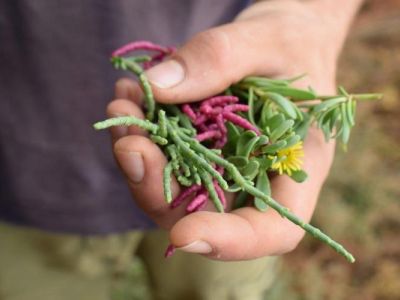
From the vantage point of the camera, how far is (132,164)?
0.71 m

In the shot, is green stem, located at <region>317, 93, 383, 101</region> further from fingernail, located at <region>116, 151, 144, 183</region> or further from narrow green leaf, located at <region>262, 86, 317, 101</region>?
fingernail, located at <region>116, 151, 144, 183</region>

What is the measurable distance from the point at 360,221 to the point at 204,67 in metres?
1.29

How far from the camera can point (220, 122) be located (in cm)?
73

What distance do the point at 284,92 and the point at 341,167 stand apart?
4.53 ft

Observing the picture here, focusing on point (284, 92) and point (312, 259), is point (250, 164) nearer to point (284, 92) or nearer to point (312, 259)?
point (284, 92)

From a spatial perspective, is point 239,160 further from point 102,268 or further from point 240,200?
point 102,268

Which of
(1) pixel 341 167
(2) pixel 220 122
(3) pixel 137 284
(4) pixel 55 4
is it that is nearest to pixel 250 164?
(2) pixel 220 122

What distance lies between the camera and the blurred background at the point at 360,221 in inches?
70.7

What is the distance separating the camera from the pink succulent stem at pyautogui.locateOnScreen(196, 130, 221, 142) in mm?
715

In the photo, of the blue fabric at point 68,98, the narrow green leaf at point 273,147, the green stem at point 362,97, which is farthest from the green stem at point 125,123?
the blue fabric at point 68,98

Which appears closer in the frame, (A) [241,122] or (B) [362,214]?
(A) [241,122]

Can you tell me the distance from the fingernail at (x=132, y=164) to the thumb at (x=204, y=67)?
9cm

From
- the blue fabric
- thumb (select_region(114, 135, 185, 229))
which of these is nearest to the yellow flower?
thumb (select_region(114, 135, 185, 229))

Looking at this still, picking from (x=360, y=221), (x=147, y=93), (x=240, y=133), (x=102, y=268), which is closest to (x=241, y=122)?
(x=240, y=133)
